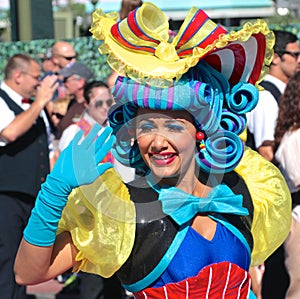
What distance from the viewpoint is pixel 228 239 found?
8.63ft

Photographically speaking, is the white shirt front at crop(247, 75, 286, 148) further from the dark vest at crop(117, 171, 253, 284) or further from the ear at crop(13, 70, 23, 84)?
the dark vest at crop(117, 171, 253, 284)

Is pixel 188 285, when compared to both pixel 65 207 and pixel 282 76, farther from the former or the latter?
pixel 282 76

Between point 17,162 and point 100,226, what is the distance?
2.99m

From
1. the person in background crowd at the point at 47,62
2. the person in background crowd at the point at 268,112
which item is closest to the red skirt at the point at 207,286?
the person in background crowd at the point at 268,112

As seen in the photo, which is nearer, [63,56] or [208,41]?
[208,41]

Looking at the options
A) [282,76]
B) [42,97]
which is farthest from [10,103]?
[282,76]

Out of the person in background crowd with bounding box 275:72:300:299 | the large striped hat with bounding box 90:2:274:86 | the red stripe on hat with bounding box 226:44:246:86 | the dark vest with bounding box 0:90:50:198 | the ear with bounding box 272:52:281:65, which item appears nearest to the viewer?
the large striped hat with bounding box 90:2:274:86

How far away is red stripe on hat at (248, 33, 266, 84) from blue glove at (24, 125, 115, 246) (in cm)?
60

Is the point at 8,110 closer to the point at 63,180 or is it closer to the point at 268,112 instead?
the point at 268,112

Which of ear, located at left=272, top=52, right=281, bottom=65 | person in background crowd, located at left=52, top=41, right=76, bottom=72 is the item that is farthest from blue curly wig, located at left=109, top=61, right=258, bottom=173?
person in background crowd, located at left=52, top=41, right=76, bottom=72

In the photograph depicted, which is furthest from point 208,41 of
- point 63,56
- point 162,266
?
point 63,56

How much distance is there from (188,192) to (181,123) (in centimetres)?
28

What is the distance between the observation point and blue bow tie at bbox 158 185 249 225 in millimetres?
2584

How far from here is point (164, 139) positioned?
2.50 metres
